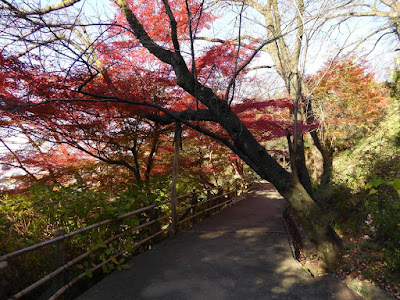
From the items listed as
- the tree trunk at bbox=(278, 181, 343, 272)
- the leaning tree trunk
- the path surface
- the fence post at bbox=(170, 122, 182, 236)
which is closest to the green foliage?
the tree trunk at bbox=(278, 181, 343, 272)

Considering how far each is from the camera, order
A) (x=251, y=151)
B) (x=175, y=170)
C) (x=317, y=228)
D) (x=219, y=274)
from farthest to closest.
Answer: (x=175, y=170)
(x=251, y=151)
(x=317, y=228)
(x=219, y=274)

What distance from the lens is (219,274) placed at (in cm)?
439

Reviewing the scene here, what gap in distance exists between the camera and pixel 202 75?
6.79 meters

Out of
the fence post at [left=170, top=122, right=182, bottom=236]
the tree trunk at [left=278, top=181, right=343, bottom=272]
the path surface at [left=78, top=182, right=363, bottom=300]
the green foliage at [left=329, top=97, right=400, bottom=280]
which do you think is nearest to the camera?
the path surface at [left=78, top=182, right=363, bottom=300]

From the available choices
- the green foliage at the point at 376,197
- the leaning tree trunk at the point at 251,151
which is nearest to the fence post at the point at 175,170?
the leaning tree trunk at the point at 251,151

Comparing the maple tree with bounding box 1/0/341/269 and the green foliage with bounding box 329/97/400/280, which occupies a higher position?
the maple tree with bounding box 1/0/341/269

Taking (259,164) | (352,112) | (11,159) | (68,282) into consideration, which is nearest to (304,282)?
(259,164)

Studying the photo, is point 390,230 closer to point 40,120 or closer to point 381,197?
point 381,197

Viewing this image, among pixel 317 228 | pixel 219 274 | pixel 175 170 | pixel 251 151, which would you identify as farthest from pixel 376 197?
pixel 175 170

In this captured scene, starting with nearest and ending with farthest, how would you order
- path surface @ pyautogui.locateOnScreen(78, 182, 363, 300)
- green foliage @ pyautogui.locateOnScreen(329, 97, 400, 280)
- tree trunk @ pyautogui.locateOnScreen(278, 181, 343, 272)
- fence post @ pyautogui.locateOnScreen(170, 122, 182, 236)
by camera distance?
1. path surface @ pyautogui.locateOnScreen(78, 182, 363, 300)
2. tree trunk @ pyautogui.locateOnScreen(278, 181, 343, 272)
3. green foliage @ pyautogui.locateOnScreen(329, 97, 400, 280)
4. fence post @ pyautogui.locateOnScreen(170, 122, 182, 236)

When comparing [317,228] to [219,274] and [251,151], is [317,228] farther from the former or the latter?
[219,274]

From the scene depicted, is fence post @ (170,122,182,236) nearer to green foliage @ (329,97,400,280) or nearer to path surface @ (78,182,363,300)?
path surface @ (78,182,363,300)

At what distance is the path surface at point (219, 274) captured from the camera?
3.78 meters

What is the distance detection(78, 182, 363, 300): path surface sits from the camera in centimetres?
378
